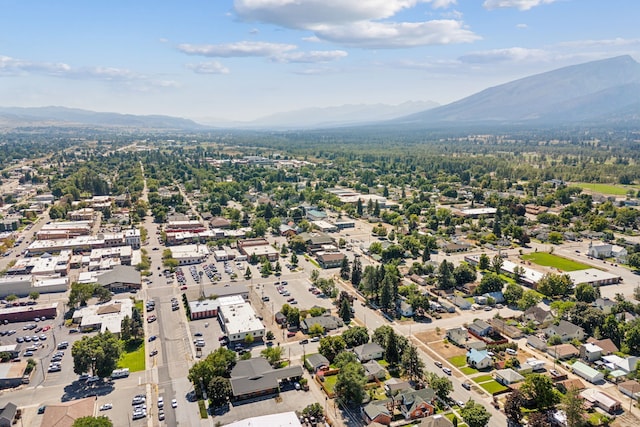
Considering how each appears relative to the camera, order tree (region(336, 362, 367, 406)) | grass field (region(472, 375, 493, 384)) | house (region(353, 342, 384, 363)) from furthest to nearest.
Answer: house (region(353, 342, 384, 363)) < grass field (region(472, 375, 493, 384)) < tree (region(336, 362, 367, 406))

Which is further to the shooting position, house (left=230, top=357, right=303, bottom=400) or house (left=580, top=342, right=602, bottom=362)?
house (left=580, top=342, right=602, bottom=362)

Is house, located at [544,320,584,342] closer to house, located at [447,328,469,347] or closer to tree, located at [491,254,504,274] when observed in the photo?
house, located at [447,328,469,347]

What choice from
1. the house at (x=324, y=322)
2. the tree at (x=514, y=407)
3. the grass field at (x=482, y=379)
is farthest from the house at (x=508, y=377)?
the house at (x=324, y=322)

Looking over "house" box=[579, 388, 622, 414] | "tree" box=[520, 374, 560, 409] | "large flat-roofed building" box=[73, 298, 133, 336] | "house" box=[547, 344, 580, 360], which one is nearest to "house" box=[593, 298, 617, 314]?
"house" box=[547, 344, 580, 360]

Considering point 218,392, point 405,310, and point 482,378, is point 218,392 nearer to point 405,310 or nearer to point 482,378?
point 482,378

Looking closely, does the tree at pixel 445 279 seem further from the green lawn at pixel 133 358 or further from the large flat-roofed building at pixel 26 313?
the large flat-roofed building at pixel 26 313

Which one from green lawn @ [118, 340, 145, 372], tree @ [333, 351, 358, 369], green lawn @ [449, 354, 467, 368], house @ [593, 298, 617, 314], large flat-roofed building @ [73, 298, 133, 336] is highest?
tree @ [333, 351, 358, 369]

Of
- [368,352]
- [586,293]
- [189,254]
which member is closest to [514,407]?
[368,352]

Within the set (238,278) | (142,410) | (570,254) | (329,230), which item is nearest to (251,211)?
(329,230)
